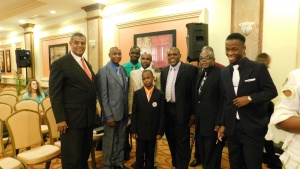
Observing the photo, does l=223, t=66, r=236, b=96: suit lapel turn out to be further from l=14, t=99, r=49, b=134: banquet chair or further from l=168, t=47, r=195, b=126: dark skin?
l=14, t=99, r=49, b=134: banquet chair

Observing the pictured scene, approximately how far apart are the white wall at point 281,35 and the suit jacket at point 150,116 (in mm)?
2156

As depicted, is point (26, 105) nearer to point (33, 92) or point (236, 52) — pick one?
point (33, 92)

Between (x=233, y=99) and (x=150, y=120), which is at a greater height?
(x=233, y=99)

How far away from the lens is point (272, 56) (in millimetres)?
3629

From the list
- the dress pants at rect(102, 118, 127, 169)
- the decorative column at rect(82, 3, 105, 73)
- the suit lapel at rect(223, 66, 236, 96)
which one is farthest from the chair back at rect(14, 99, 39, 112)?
the suit lapel at rect(223, 66, 236, 96)

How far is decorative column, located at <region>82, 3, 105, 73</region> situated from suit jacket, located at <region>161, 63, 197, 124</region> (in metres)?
3.97

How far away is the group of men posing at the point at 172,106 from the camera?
1935 mm

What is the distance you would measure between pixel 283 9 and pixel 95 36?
4.43m

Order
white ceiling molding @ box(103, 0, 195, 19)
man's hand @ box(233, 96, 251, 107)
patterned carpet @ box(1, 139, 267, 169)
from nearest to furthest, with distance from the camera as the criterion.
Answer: man's hand @ box(233, 96, 251, 107) → patterned carpet @ box(1, 139, 267, 169) → white ceiling molding @ box(103, 0, 195, 19)

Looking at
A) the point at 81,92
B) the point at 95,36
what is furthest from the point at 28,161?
the point at 95,36

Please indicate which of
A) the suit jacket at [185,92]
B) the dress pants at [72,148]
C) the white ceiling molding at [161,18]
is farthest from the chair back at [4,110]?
the white ceiling molding at [161,18]

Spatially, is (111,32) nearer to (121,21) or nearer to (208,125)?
(121,21)

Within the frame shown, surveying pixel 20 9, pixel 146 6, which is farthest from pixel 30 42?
pixel 146 6

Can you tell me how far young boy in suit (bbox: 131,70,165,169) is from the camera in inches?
102
